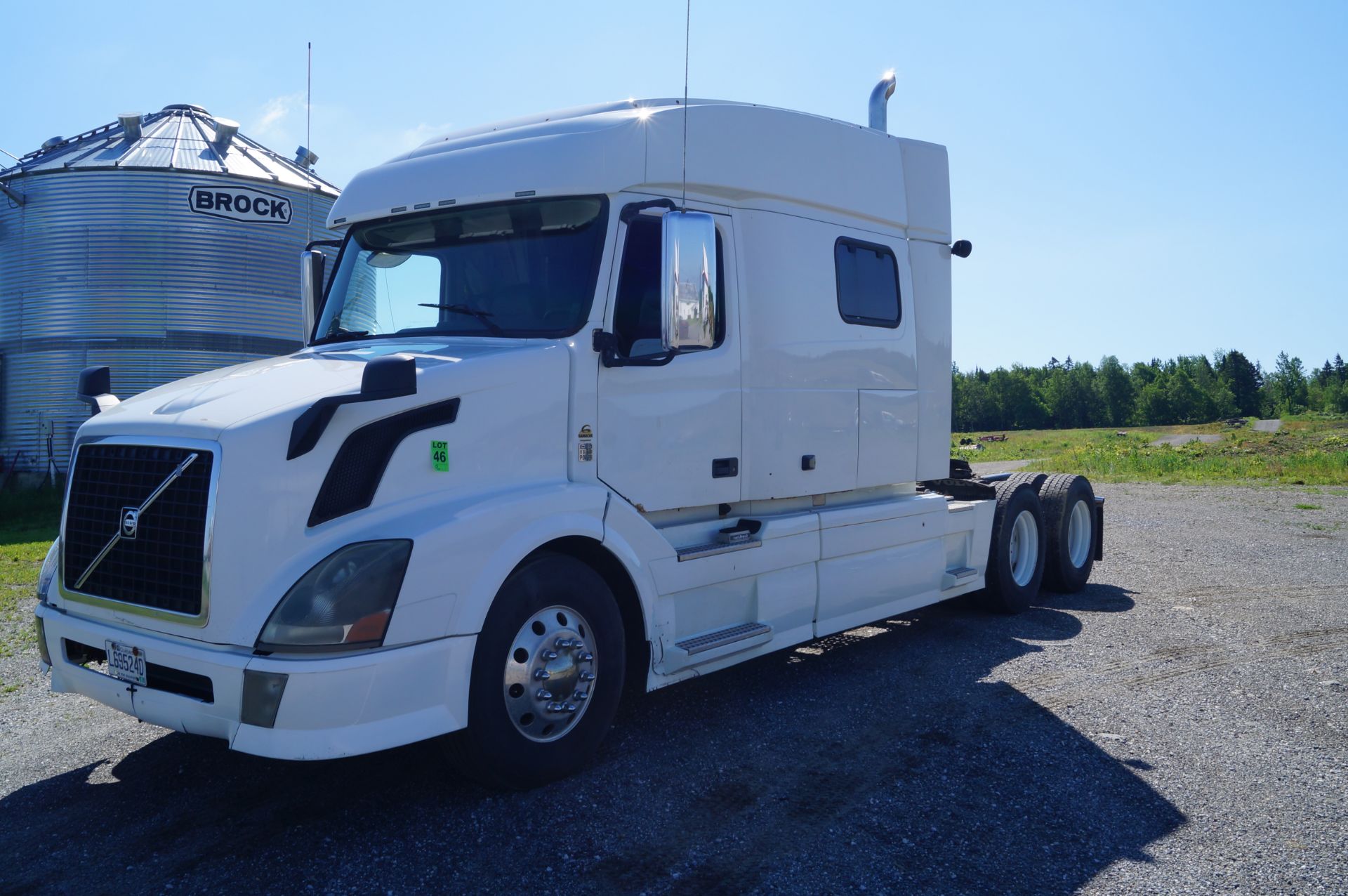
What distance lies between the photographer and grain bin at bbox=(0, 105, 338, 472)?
17141 mm

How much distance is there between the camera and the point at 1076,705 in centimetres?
585

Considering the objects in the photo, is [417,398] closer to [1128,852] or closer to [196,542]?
[196,542]

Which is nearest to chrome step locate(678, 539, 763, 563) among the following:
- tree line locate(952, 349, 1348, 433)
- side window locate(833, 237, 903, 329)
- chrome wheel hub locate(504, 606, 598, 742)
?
chrome wheel hub locate(504, 606, 598, 742)

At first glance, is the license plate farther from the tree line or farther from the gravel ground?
the tree line

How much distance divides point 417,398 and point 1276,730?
498cm

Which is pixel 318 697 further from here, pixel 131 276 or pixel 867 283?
pixel 131 276

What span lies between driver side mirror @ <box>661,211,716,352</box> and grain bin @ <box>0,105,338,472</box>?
48.3ft

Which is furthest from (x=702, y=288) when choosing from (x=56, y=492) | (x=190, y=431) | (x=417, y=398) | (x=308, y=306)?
(x=56, y=492)

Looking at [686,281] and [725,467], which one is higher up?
[686,281]

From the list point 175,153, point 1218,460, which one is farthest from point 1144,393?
point 175,153

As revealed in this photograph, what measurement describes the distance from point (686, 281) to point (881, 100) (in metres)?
3.87

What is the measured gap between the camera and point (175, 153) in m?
18.1

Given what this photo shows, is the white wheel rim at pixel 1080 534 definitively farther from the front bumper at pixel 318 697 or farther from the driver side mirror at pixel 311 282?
the front bumper at pixel 318 697

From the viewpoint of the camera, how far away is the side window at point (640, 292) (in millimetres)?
4930
